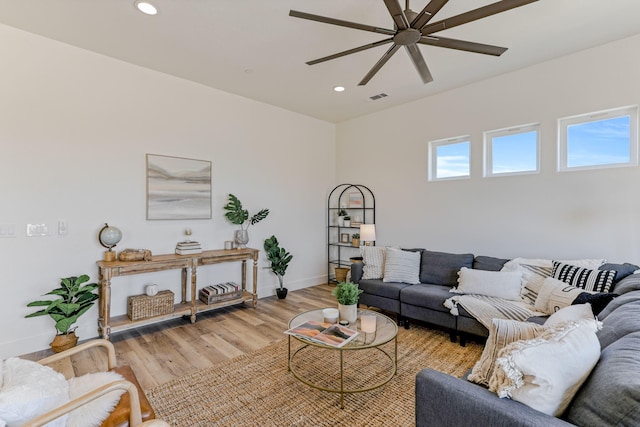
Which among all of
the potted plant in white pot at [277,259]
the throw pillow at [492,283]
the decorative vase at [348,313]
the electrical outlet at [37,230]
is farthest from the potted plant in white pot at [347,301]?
the electrical outlet at [37,230]

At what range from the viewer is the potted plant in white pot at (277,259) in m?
4.55

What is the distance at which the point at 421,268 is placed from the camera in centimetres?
380

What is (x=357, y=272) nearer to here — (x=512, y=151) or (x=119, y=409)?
(x=512, y=151)

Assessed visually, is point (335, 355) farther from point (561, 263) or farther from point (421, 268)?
point (561, 263)

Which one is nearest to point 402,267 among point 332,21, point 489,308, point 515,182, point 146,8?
point 489,308

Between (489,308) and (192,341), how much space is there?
2.92 meters

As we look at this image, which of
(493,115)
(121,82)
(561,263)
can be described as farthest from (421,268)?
(121,82)

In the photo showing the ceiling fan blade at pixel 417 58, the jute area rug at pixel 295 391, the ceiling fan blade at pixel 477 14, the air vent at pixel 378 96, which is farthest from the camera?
the air vent at pixel 378 96

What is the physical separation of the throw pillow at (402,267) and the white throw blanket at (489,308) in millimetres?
701

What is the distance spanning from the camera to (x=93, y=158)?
3174mm

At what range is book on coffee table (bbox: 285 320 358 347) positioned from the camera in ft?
6.96

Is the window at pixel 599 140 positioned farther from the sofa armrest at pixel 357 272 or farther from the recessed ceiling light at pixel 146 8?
the recessed ceiling light at pixel 146 8

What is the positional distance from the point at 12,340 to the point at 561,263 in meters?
5.17

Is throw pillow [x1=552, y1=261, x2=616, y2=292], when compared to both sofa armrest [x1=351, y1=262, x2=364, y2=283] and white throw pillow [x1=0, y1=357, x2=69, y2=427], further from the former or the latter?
white throw pillow [x1=0, y1=357, x2=69, y2=427]
